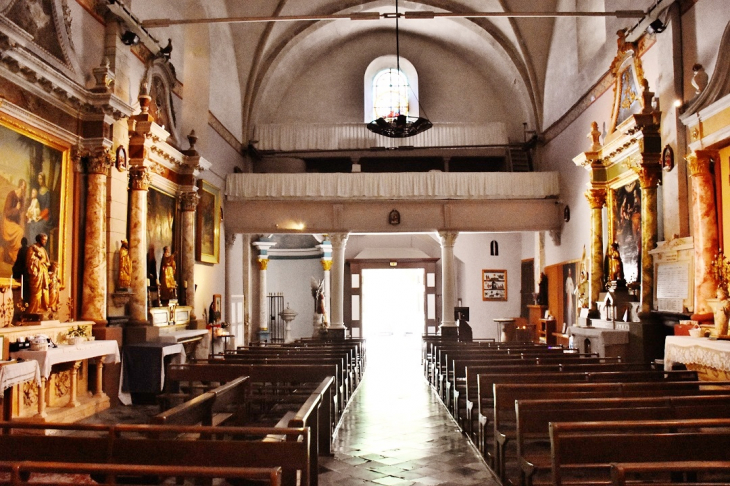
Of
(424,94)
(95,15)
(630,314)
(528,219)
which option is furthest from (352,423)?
(424,94)

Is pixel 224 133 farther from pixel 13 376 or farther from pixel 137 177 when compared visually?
pixel 13 376

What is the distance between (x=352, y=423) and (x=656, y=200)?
6.77 metres

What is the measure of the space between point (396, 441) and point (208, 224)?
9.71 meters

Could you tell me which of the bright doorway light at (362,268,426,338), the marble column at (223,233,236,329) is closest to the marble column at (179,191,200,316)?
Result: the marble column at (223,233,236,329)

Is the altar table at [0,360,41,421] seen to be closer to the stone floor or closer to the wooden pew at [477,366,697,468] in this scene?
the stone floor

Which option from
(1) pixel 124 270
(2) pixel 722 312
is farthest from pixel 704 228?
(1) pixel 124 270

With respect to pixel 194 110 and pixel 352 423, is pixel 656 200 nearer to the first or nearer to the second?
pixel 352 423

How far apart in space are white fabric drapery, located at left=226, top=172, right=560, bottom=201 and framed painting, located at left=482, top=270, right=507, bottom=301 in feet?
15.5

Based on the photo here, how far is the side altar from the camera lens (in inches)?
294

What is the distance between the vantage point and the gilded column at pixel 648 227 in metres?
10.9

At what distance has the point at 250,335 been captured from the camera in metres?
19.1

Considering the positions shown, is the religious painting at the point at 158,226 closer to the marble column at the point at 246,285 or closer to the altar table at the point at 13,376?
the altar table at the point at 13,376

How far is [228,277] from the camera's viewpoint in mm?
17062

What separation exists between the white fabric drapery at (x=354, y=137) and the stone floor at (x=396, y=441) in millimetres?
10329
